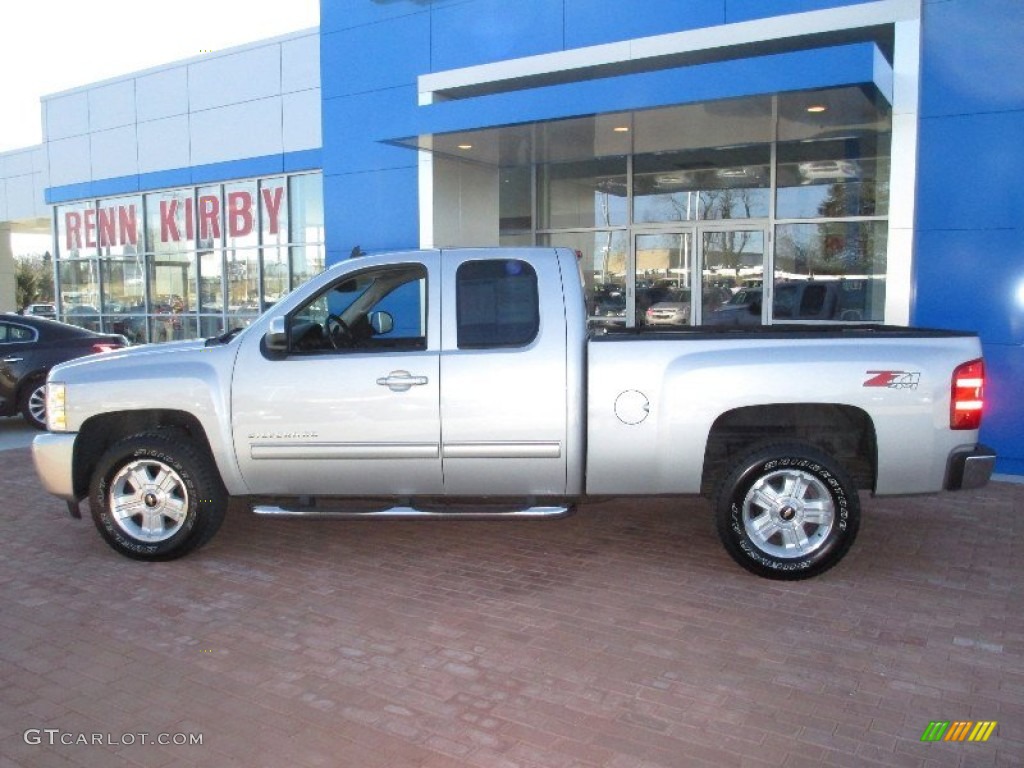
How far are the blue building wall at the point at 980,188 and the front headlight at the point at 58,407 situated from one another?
785 cm

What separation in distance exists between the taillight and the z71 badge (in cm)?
23

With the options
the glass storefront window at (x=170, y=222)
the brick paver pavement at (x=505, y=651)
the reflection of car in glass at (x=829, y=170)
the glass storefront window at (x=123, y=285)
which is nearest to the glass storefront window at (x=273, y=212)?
the glass storefront window at (x=170, y=222)

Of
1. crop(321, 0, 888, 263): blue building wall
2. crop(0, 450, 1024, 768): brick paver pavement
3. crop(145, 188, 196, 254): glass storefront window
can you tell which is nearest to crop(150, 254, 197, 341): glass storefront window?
crop(145, 188, 196, 254): glass storefront window

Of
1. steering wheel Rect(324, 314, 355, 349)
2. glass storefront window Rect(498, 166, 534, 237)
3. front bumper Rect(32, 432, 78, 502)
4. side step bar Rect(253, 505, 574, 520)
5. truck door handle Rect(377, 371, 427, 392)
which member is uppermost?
glass storefront window Rect(498, 166, 534, 237)

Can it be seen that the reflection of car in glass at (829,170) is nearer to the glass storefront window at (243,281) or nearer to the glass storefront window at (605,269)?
the glass storefront window at (605,269)

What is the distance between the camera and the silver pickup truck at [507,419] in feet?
17.6

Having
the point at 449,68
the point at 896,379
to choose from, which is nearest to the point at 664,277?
the point at 449,68

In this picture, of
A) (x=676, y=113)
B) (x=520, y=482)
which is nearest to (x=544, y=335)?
(x=520, y=482)

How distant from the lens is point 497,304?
575cm

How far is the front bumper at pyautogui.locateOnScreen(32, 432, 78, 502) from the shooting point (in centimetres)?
594

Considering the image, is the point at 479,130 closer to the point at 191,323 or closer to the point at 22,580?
the point at 22,580

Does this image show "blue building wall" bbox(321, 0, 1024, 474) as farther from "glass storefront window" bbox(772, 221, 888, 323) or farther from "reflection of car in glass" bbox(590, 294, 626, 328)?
"reflection of car in glass" bbox(590, 294, 626, 328)

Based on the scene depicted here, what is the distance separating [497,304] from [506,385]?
22.0 inches

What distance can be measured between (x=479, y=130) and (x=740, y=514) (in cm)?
625
